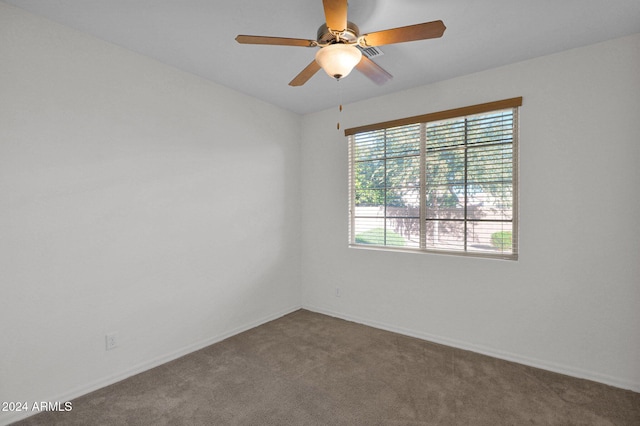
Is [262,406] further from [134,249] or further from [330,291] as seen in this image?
[330,291]

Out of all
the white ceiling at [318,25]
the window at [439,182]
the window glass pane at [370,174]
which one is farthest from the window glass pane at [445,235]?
the white ceiling at [318,25]

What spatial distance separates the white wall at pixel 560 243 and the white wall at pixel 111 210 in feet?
6.24

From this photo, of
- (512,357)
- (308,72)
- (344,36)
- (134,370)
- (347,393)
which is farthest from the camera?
(512,357)

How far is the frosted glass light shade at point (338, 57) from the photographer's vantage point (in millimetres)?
1708

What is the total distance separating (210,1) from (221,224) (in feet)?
6.43

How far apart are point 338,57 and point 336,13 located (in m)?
0.23

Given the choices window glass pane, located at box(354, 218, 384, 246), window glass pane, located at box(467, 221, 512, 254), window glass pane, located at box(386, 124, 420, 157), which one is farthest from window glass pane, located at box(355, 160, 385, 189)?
window glass pane, located at box(467, 221, 512, 254)

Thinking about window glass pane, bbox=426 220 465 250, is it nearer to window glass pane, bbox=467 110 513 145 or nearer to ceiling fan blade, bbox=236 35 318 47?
window glass pane, bbox=467 110 513 145

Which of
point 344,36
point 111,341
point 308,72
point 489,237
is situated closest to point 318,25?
point 308,72

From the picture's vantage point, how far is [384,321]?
3490 mm

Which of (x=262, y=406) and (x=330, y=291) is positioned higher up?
(x=330, y=291)

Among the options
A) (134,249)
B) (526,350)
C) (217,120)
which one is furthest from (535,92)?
(134,249)

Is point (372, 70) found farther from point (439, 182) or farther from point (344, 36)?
point (439, 182)

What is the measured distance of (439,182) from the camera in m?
3.16
